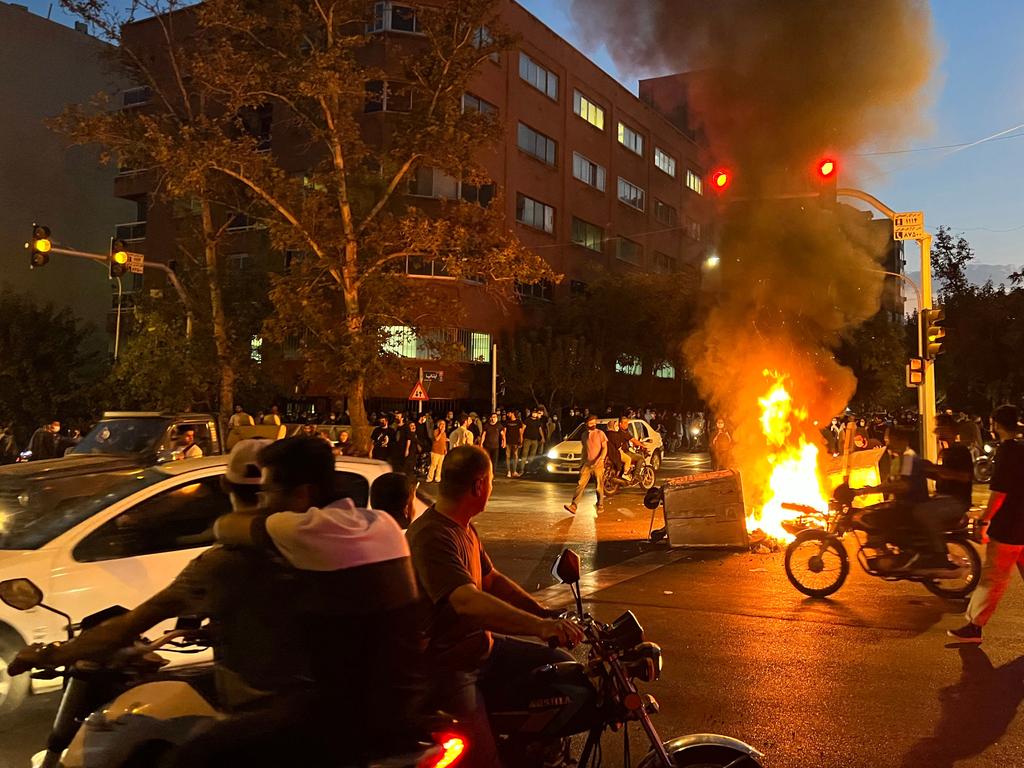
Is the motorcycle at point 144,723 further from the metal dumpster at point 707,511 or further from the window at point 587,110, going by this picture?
the window at point 587,110

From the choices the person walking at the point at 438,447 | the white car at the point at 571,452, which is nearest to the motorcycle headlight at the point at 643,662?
the person walking at the point at 438,447

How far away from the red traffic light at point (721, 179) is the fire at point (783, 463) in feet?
15.2

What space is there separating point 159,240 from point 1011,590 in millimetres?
35212

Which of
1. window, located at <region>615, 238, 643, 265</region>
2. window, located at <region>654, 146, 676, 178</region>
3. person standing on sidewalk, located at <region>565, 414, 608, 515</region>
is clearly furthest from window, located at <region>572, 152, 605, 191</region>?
person standing on sidewalk, located at <region>565, 414, 608, 515</region>

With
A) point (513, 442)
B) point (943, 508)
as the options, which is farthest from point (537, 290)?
point (943, 508)

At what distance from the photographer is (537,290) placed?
3744 centimetres

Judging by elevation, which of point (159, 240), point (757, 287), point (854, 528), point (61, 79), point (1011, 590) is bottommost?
point (1011, 590)

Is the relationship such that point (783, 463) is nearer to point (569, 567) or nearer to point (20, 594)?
point (569, 567)

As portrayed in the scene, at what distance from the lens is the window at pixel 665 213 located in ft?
160

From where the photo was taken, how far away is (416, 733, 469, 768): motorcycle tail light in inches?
92.1

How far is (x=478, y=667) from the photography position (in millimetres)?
2906

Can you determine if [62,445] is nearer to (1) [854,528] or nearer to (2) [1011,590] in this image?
(1) [854,528]

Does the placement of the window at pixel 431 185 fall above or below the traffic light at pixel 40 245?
above

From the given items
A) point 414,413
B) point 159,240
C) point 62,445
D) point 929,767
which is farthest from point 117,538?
point 159,240
